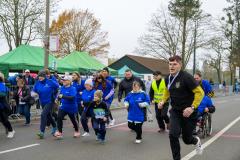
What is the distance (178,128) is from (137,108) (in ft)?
7.84

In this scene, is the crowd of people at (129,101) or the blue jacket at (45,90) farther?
the blue jacket at (45,90)

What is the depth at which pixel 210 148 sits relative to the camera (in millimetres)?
Answer: 6488

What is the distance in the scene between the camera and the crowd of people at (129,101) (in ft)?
15.4

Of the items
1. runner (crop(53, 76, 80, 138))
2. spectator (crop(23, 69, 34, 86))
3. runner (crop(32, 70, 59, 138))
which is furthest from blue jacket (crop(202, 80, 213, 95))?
spectator (crop(23, 69, 34, 86))

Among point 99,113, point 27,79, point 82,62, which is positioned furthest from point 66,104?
point 82,62

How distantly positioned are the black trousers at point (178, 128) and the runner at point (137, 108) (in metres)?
2.18

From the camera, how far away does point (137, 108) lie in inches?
277

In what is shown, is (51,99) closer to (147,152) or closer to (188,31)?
(147,152)

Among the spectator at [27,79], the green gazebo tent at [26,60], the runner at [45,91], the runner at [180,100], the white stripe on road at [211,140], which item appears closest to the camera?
the runner at [180,100]

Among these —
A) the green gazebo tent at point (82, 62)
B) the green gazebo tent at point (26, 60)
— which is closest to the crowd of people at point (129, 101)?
the green gazebo tent at point (26, 60)

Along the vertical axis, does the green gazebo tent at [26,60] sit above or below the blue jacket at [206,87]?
above

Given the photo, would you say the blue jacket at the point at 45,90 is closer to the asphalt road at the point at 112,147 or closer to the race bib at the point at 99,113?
the asphalt road at the point at 112,147

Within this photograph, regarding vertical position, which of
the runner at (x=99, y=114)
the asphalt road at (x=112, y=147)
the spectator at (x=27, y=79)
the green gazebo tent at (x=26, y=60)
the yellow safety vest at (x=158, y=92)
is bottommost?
the asphalt road at (x=112, y=147)

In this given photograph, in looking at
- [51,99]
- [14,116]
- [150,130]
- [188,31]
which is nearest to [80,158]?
[51,99]
